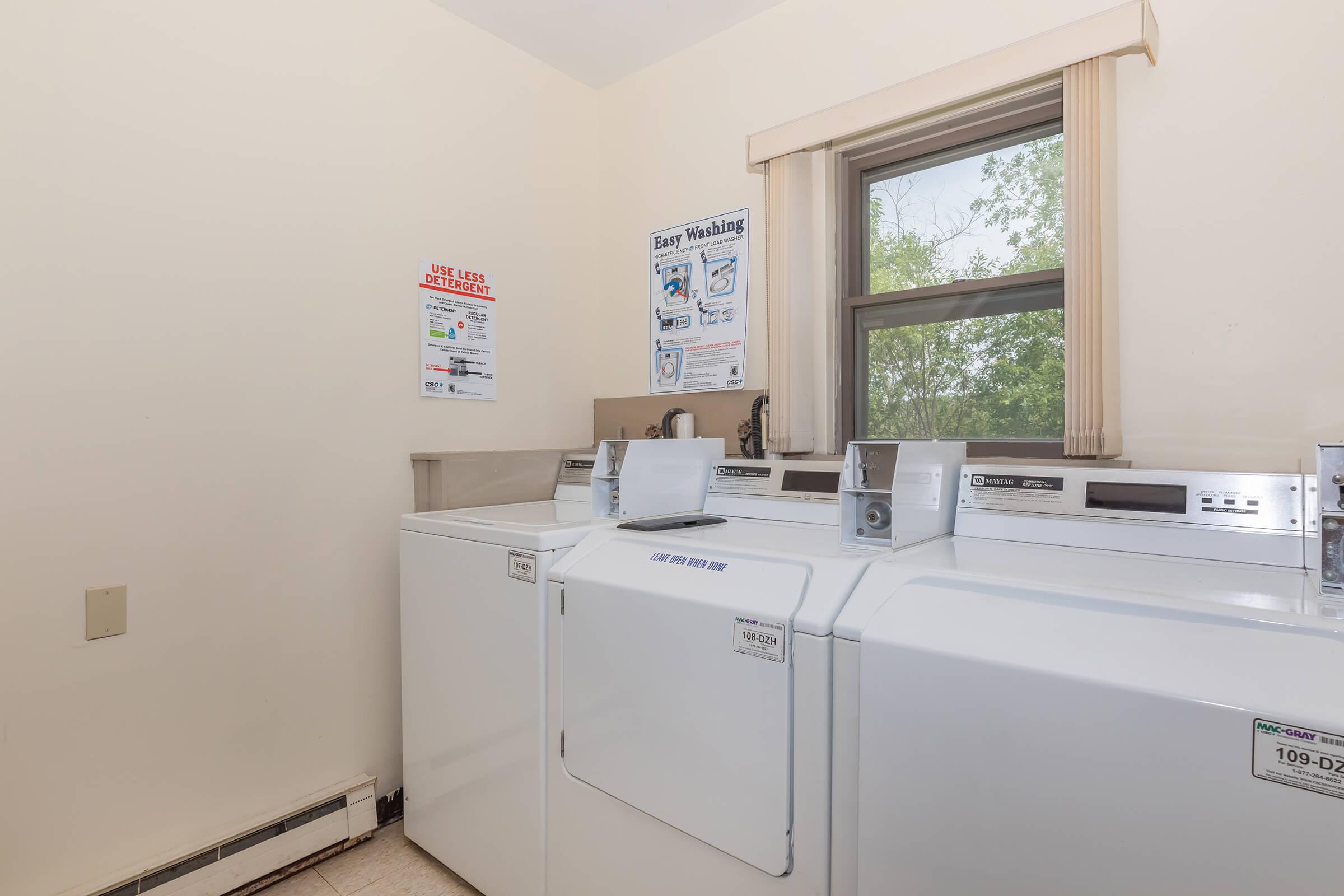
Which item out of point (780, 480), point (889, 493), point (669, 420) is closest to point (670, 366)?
point (669, 420)

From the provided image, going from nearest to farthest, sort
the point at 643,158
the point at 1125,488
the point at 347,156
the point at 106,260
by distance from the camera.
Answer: the point at 1125,488, the point at 106,260, the point at 347,156, the point at 643,158

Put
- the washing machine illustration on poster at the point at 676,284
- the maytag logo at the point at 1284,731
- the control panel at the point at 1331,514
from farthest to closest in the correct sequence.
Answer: the washing machine illustration on poster at the point at 676,284, the control panel at the point at 1331,514, the maytag logo at the point at 1284,731

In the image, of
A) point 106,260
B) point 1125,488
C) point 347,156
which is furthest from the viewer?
point 347,156

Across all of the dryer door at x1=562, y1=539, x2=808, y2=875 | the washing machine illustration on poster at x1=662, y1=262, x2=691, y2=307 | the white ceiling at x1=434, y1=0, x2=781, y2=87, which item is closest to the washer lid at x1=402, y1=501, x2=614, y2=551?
the dryer door at x1=562, y1=539, x2=808, y2=875

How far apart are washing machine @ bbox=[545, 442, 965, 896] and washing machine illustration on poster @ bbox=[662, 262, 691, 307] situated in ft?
4.09

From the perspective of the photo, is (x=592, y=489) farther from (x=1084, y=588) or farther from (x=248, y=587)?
(x=1084, y=588)

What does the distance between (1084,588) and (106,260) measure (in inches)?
91.0

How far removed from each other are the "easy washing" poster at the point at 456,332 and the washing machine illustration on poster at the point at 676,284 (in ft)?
2.31

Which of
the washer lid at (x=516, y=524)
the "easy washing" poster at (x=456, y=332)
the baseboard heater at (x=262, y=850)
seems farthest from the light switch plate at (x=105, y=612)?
the "easy washing" poster at (x=456, y=332)

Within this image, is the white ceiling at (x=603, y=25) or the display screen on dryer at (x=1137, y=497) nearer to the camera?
the display screen on dryer at (x=1137, y=497)

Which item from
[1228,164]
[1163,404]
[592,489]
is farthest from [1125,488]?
[592,489]

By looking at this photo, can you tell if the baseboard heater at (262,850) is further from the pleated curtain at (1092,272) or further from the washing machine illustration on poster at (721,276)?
the pleated curtain at (1092,272)

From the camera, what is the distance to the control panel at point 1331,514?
3.49 feet

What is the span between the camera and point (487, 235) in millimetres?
2602
